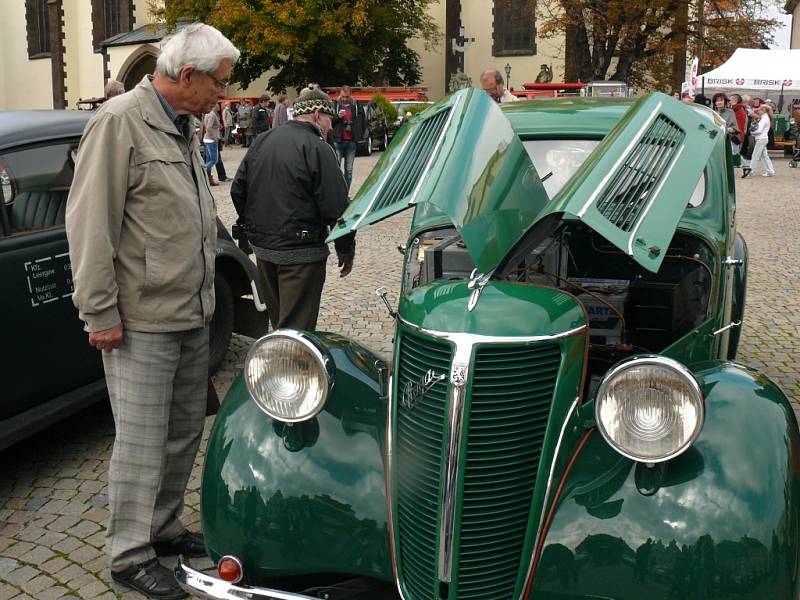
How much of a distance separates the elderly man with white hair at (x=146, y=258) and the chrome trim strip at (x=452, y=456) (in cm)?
119

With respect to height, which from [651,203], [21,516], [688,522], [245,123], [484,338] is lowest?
[21,516]

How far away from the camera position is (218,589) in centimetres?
253

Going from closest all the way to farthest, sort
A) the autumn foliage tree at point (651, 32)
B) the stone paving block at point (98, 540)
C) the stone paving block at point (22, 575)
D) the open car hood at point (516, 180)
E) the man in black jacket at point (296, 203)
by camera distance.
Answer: the open car hood at point (516, 180), the stone paving block at point (22, 575), the stone paving block at point (98, 540), the man in black jacket at point (296, 203), the autumn foliage tree at point (651, 32)

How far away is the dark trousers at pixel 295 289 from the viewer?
4762 millimetres

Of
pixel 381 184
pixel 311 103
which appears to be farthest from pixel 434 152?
pixel 311 103

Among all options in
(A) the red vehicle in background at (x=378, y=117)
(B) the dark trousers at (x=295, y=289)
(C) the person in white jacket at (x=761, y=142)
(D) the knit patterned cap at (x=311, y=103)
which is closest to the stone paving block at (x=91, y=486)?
(B) the dark trousers at (x=295, y=289)

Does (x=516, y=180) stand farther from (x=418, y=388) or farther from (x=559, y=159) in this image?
(x=559, y=159)

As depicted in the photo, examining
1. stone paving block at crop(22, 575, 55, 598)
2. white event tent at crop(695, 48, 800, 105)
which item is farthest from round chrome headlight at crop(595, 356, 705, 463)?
white event tent at crop(695, 48, 800, 105)

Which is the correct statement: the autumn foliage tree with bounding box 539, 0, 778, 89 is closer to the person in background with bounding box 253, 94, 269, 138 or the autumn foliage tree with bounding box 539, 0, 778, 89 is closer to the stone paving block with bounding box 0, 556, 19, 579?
the person in background with bounding box 253, 94, 269, 138

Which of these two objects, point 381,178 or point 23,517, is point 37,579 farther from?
point 381,178

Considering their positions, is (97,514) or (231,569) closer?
(231,569)

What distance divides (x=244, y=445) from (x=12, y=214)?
2.10 meters

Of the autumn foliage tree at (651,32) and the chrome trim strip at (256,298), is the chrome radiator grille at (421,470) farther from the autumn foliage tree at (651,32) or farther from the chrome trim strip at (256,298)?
the autumn foliage tree at (651,32)

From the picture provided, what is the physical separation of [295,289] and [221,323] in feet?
3.68
